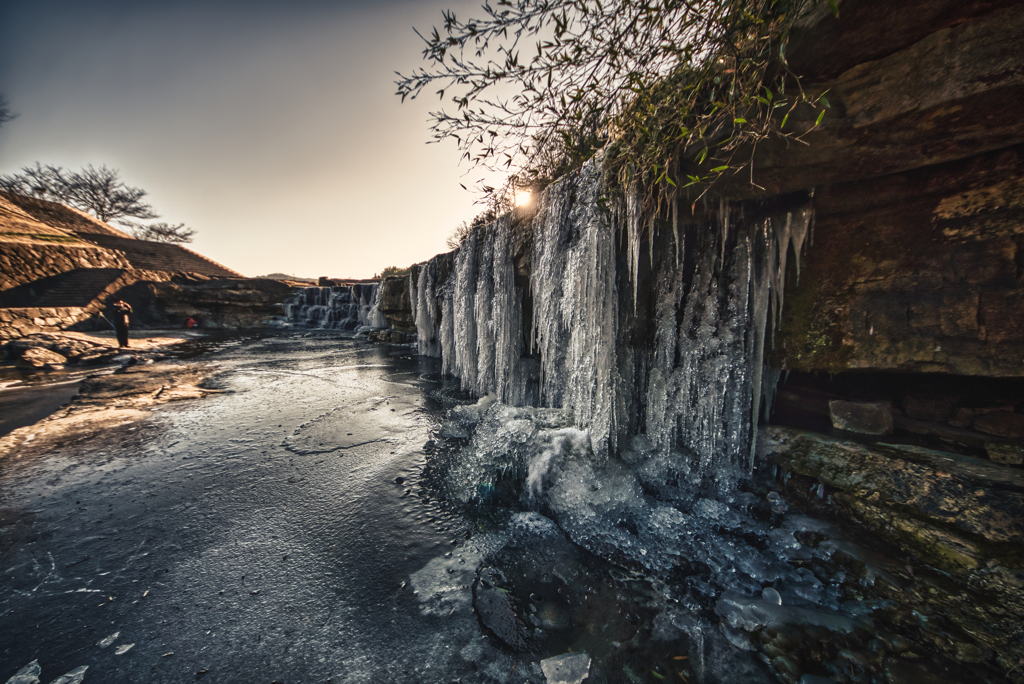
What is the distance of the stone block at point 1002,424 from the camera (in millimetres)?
2168

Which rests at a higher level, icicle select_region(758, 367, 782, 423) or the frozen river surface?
icicle select_region(758, 367, 782, 423)

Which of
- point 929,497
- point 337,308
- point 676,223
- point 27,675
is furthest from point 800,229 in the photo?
point 337,308

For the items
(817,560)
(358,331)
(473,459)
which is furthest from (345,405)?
(358,331)

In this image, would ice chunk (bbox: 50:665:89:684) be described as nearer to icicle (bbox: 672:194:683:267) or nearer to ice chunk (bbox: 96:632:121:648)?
ice chunk (bbox: 96:632:121:648)

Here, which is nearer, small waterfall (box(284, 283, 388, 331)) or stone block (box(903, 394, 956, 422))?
stone block (box(903, 394, 956, 422))

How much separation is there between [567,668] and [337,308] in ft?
62.7

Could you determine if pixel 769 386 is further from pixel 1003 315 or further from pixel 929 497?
pixel 1003 315

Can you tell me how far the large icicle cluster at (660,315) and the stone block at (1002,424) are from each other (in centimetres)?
133

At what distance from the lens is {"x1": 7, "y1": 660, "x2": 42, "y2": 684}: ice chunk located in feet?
4.65

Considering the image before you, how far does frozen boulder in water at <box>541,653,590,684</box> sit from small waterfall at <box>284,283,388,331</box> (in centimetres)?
1417

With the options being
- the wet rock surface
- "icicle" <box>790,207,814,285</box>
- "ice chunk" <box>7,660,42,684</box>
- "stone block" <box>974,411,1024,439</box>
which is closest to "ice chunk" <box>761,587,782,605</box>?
the wet rock surface

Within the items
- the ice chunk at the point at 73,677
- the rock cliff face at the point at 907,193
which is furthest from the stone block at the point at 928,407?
the ice chunk at the point at 73,677

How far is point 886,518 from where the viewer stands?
209 cm

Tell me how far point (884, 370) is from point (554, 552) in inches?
121
